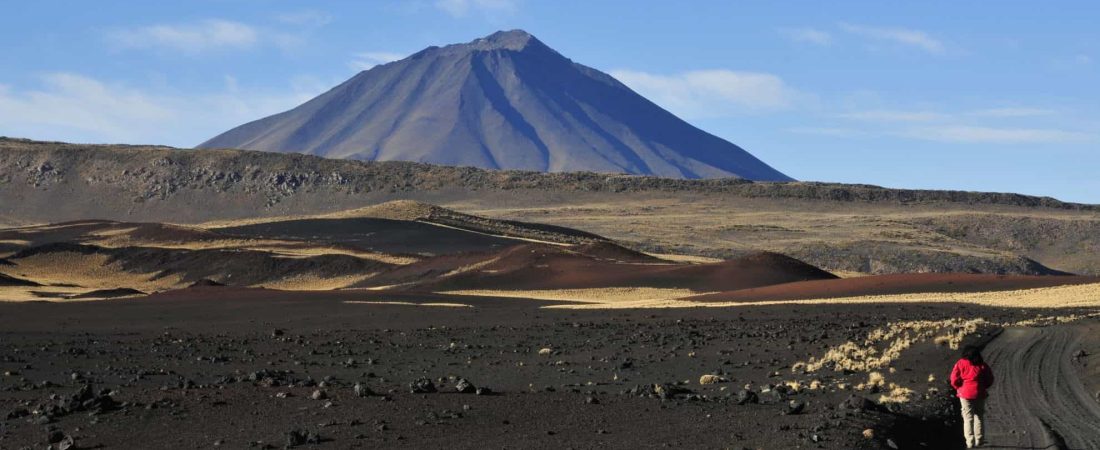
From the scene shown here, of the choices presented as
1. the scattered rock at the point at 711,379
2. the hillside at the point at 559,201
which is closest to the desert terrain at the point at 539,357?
the scattered rock at the point at 711,379

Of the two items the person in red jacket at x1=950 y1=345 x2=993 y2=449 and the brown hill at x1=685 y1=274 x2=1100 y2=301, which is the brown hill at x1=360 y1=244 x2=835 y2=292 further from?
the person in red jacket at x1=950 y1=345 x2=993 y2=449

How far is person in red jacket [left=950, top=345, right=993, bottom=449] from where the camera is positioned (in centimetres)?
1379

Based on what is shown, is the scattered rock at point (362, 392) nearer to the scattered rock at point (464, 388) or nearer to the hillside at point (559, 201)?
the scattered rock at point (464, 388)

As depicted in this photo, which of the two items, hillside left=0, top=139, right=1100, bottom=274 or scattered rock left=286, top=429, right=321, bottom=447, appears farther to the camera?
hillside left=0, top=139, right=1100, bottom=274

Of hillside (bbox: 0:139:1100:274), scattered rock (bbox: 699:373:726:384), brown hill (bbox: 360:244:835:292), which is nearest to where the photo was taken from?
scattered rock (bbox: 699:373:726:384)

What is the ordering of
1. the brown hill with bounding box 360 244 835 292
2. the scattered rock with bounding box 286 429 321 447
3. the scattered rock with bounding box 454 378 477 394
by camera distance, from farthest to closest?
the brown hill with bounding box 360 244 835 292 → the scattered rock with bounding box 454 378 477 394 → the scattered rock with bounding box 286 429 321 447

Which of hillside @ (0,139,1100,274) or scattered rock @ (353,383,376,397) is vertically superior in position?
hillside @ (0,139,1100,274)

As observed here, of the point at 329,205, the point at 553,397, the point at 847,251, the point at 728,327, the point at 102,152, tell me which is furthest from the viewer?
the point at 102,152

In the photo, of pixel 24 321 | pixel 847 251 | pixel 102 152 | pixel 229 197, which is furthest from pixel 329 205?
pixel 24 321

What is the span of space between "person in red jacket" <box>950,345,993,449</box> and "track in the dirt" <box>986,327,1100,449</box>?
0.22m

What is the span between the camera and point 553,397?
16875 mm

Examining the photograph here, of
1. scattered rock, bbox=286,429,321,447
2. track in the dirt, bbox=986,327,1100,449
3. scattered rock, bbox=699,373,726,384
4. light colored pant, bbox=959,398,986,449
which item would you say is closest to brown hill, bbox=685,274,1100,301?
track in the dirt, bbox=986,327,1100,449

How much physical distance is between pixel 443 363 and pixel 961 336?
1023 cm

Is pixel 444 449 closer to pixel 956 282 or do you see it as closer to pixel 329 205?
pixel 956 282
